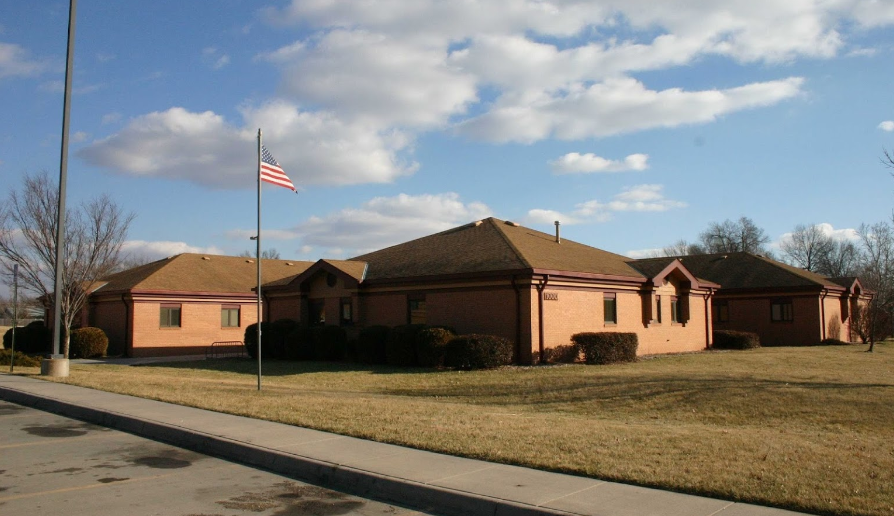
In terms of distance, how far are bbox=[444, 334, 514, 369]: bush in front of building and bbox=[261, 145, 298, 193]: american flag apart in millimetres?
7308

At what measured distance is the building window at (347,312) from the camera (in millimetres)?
29000

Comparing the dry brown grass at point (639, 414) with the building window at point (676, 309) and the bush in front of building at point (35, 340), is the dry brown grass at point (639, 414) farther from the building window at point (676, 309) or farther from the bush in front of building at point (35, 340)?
the bush in front of building at point (35, 340)

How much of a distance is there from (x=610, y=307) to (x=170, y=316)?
21529 mm

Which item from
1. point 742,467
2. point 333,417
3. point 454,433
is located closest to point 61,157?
point 333,417

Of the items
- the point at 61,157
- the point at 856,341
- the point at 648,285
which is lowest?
the point at 856,341

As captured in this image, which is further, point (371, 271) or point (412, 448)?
point (371, 271)

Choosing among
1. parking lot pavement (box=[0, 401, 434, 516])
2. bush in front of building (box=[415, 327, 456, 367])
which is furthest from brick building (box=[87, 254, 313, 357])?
parking lot pavement (box=[0, 401, 434, 516])

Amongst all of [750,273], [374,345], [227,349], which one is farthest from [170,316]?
[750,273]

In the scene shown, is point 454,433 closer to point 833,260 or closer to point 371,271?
point 371,271

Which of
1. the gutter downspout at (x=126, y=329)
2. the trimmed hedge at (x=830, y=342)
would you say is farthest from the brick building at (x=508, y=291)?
the trimmed hedge at (x=830, y=342)

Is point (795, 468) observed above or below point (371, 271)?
below

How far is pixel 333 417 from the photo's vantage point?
1216cm

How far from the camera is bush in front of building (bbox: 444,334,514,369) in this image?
22219 mm

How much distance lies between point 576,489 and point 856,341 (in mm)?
42316
